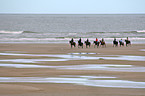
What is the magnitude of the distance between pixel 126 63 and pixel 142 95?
273 inches

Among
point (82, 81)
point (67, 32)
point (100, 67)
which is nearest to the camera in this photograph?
point (82, 81)

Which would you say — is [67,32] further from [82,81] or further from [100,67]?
[82,81]

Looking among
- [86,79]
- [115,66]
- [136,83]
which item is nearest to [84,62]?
[115,66]

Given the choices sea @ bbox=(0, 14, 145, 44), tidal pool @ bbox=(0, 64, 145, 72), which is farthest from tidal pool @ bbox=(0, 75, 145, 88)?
sea @ bbox=(0, 14, 145, 44)

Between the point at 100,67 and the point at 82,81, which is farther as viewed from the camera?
the point at 100,67

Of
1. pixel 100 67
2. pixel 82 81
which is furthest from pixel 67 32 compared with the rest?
pixel 82 81

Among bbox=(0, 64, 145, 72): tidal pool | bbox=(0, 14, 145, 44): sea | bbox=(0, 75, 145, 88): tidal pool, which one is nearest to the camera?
bbox=(0, 75, 145, 88): tidal pool

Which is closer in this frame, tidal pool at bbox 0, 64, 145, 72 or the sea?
tidal pool at bbox 0, 64, 145, 72

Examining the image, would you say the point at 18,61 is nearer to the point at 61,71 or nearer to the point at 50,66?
the point at 50,66

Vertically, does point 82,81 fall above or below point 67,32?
above

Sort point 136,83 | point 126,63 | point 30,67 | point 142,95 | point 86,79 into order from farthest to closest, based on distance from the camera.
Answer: point 126,63, point 30,67, point 86,79, point 136,83, point 142,95

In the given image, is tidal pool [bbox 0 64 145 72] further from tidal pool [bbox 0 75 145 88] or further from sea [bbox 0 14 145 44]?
sea [bbox 0 14 145 44]

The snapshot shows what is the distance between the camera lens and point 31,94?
11.1 m

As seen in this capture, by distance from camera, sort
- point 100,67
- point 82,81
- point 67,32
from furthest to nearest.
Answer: point 67,32, point 100,67, point 82,81
